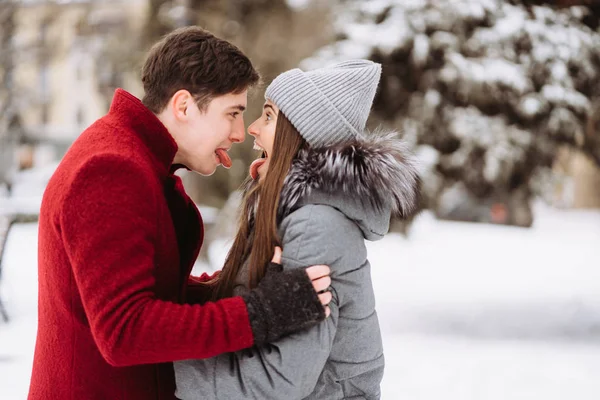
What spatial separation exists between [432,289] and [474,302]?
2.71 ft

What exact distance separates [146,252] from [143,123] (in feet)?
1.50

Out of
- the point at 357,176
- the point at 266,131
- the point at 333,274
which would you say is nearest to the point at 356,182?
the point at 357,176

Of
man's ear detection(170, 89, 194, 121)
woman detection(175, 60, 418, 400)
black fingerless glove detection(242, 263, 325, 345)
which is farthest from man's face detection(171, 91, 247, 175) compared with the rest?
black fingerless glove detection(242, 263, 325, 345)

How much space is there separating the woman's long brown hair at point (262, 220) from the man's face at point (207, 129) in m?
0.15

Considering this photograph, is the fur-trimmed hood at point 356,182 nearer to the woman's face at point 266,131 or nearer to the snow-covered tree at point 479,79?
the woman's face at point 266,131

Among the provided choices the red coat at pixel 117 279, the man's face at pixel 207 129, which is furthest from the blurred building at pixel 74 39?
the red coat at pixel 117 279

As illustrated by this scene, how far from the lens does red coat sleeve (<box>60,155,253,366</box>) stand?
1501mm

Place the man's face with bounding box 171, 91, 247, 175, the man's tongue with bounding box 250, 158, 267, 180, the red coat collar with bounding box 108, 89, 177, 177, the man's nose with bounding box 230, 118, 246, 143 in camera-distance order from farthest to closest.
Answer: the man's tongue with bounding box 250, 158, 267, 180
the man's nose with bounding box 230, 118, 246, 143
the man's face with bounding box 171, 91, 247, 175
the red coat collar with bounding box 108, 89, 177, 177

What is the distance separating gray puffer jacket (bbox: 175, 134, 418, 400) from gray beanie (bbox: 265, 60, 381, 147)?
0.07m

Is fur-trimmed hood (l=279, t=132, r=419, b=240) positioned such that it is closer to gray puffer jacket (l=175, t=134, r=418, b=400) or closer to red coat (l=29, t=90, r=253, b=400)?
gray puffer jacket (l=175, t=134, r=418, b=400)

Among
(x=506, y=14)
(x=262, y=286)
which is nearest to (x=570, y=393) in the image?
(x=506, y=14)

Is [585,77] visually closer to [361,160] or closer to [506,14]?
[506,14]

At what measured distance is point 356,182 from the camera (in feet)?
5.97

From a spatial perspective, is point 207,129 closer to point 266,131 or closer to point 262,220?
point 266,131
